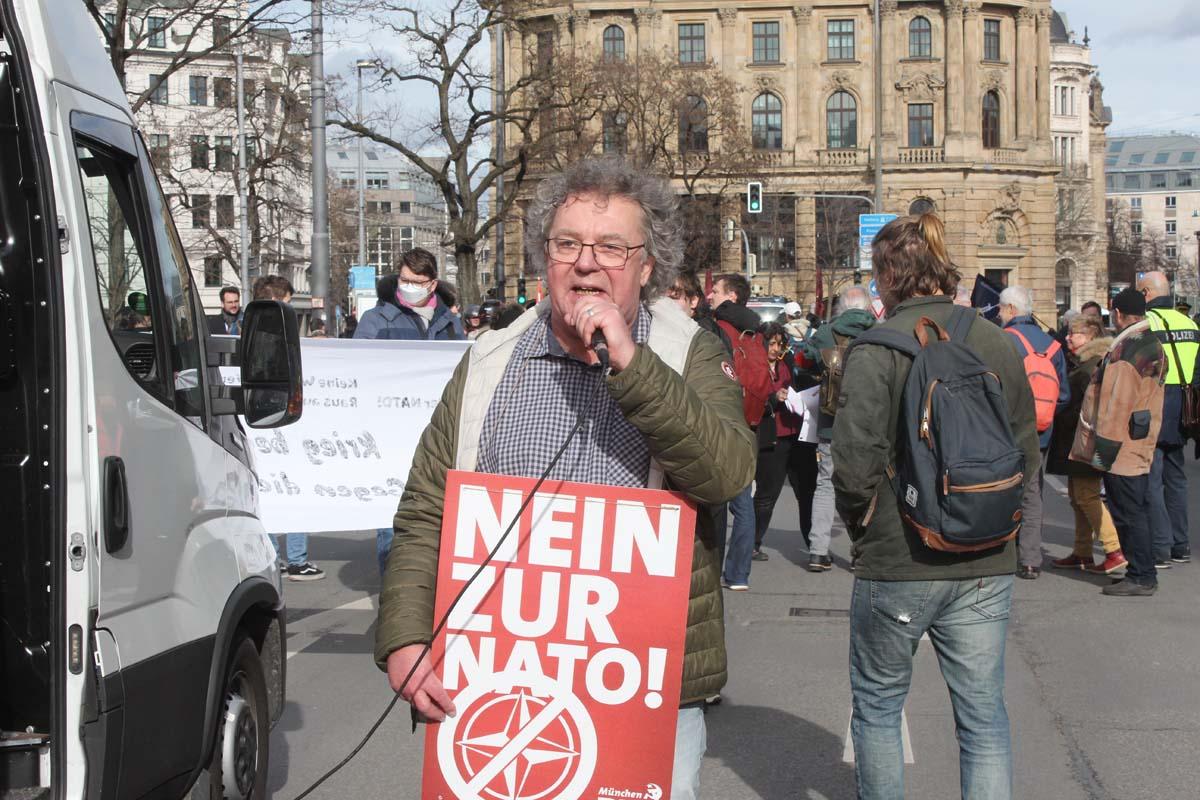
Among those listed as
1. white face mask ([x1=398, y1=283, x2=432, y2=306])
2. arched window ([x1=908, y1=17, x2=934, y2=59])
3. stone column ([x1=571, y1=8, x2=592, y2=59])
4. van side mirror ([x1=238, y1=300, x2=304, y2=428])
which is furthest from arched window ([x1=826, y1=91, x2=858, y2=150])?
van side mirror ([x1=238, y1=300, x2=304, y2=428])

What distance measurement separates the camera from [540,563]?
2967 mm

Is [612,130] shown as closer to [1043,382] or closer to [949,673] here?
[1043,382]

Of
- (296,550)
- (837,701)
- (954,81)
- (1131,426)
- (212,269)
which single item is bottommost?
(837,701)

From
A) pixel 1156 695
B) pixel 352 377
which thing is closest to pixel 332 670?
pixel 352 377

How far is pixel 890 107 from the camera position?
3041 inches

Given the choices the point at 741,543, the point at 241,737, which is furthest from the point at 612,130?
the point at 241,737

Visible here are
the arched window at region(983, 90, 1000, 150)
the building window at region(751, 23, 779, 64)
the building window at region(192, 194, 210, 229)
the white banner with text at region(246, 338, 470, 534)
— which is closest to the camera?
the white banner with text at region(246, 338, 470, 534)

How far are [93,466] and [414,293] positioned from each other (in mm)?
5791

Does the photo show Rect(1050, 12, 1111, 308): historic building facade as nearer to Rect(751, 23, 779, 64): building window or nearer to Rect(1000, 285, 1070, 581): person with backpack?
Rect(751, 23, 779, 64): building window

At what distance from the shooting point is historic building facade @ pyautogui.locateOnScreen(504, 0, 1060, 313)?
252 feet

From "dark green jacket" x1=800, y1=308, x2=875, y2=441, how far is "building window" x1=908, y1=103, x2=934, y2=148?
7000 cm

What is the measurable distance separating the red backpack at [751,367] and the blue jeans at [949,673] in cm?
520

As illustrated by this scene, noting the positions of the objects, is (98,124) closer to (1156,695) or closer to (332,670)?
(332,670)

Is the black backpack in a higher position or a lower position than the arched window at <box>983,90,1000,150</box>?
lower
